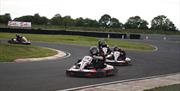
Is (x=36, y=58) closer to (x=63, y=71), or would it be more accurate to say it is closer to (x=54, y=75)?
(x=63, y=71)

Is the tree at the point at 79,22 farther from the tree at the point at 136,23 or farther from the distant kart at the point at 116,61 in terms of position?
the distant kart at the point at 116,61

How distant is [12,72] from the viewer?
16.0 m

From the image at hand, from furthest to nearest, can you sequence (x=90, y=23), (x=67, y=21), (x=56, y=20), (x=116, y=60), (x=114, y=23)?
1. (x=114, y=23)
2. (x=67, y=21)
3. (x=90, y=23)
4. (x=56, y=20)
5. (x=116, y=60)

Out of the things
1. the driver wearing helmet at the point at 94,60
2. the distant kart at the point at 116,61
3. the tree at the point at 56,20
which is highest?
the tree at the point at 56,20

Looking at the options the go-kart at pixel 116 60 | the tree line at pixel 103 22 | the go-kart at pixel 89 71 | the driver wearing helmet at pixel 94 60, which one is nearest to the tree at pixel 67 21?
the tree line at pixel 103 22

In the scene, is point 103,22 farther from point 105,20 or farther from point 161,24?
point 161,24

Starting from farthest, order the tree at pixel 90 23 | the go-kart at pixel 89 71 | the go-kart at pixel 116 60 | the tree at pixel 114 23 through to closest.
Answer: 1. the tree at pixel 114 23
2. the tree at pixel 90 23
3. the go-kart at pixel 116 60
4. the go-kart at pixel 89 71

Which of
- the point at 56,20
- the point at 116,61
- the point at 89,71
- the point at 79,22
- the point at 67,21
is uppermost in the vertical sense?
the point at 56,20

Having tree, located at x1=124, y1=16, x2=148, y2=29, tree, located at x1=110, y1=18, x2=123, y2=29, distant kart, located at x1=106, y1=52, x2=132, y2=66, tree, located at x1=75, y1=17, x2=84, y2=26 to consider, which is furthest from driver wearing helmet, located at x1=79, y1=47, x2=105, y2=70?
tree, located at x1=124, y1=16, x2=148, y2=29

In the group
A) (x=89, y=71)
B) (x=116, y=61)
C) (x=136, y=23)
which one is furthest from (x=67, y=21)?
(x=89, y=71)

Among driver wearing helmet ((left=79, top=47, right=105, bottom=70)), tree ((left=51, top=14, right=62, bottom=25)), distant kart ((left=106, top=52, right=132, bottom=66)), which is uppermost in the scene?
tree ((left=51, top=14, right=62, bottom=25))

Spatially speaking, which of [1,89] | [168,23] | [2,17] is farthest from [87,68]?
[168,23]

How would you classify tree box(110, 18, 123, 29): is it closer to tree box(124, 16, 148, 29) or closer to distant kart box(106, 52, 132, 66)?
tree box(124, 16, 148, 29)

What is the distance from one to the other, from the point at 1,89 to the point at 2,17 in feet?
337
